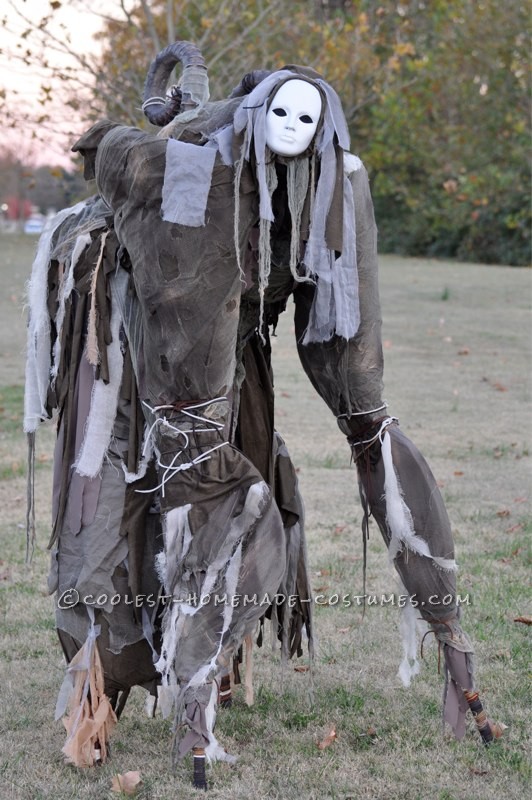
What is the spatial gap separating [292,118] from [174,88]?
632 mm

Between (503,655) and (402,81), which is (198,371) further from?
(402,81)

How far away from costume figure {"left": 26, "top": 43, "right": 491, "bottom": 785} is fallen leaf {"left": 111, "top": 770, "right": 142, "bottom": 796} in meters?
0.14

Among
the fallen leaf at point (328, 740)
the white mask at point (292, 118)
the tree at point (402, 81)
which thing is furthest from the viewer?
the tree at point (402, 81)

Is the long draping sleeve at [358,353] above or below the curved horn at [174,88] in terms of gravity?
below

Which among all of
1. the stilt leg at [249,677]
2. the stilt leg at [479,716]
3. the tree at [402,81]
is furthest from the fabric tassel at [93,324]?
the tree at [402,81]

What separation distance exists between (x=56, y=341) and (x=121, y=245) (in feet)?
1.25

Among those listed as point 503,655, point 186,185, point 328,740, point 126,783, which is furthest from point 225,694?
point 186,185

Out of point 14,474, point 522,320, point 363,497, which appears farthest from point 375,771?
point 522,320

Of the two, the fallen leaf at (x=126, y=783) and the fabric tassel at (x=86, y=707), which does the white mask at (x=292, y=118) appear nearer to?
the fabric tassel at (x=86, y=707)

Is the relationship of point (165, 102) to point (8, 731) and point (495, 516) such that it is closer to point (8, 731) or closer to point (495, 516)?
point (8, 731)

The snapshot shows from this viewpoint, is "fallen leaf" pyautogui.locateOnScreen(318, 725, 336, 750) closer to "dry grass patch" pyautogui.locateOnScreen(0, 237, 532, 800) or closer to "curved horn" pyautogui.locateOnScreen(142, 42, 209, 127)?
"dry grass patch" pyautogui.locateOnScreen(0, 237, 532, 800)

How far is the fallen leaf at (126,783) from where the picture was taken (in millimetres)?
2840

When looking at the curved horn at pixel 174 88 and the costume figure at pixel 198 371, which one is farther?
the curved horn at pixel 174 88

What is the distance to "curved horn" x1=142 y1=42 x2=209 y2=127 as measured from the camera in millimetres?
2910
